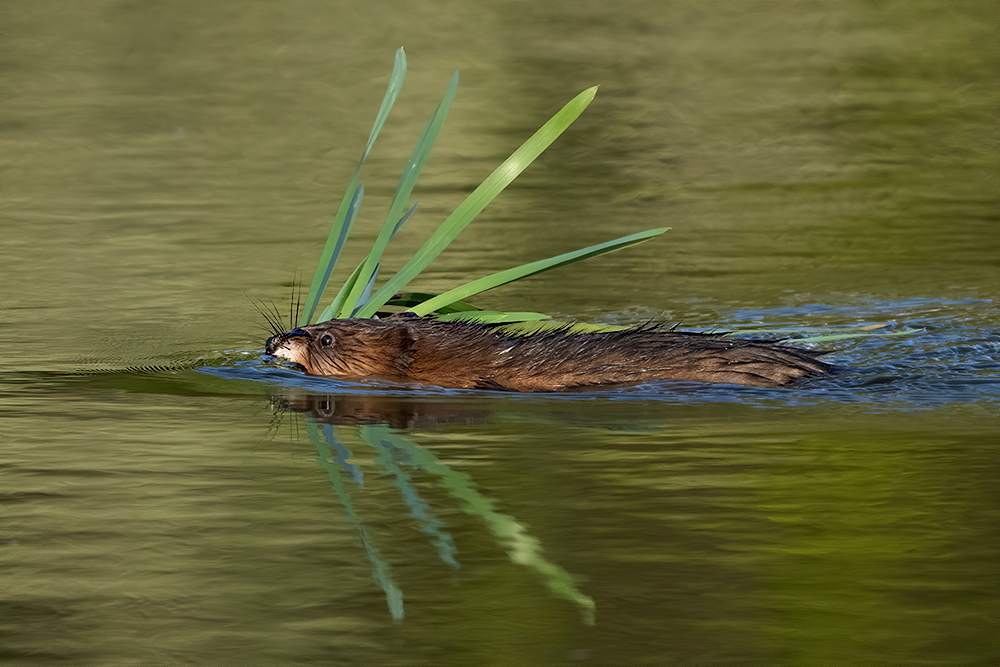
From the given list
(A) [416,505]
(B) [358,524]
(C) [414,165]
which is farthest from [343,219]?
(B) [358,524]

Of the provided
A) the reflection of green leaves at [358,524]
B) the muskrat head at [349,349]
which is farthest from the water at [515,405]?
the muskrat head at [349,349]

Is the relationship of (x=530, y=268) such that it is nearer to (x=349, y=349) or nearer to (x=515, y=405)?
(x=515, y=405)

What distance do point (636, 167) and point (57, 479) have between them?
9.80 m

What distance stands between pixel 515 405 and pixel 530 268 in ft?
2.15

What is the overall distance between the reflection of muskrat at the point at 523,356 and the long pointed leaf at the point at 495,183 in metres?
0.34

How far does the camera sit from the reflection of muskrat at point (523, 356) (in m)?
6.07

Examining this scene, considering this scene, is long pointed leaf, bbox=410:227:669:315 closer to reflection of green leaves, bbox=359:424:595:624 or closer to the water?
the water

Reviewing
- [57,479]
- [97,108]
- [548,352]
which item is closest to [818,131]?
[97,108]

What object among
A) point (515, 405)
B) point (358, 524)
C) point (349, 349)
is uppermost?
point (349, 349)

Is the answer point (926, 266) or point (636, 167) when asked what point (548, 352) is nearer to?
point (926, 266)

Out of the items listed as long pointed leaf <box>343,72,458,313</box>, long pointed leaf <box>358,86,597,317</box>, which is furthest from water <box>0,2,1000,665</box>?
long pointed leaf <box>343,72,458,313</box>

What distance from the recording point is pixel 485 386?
6.21 meters

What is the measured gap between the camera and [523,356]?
626 centimetres

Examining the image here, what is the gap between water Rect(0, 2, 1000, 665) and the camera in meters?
3.28
